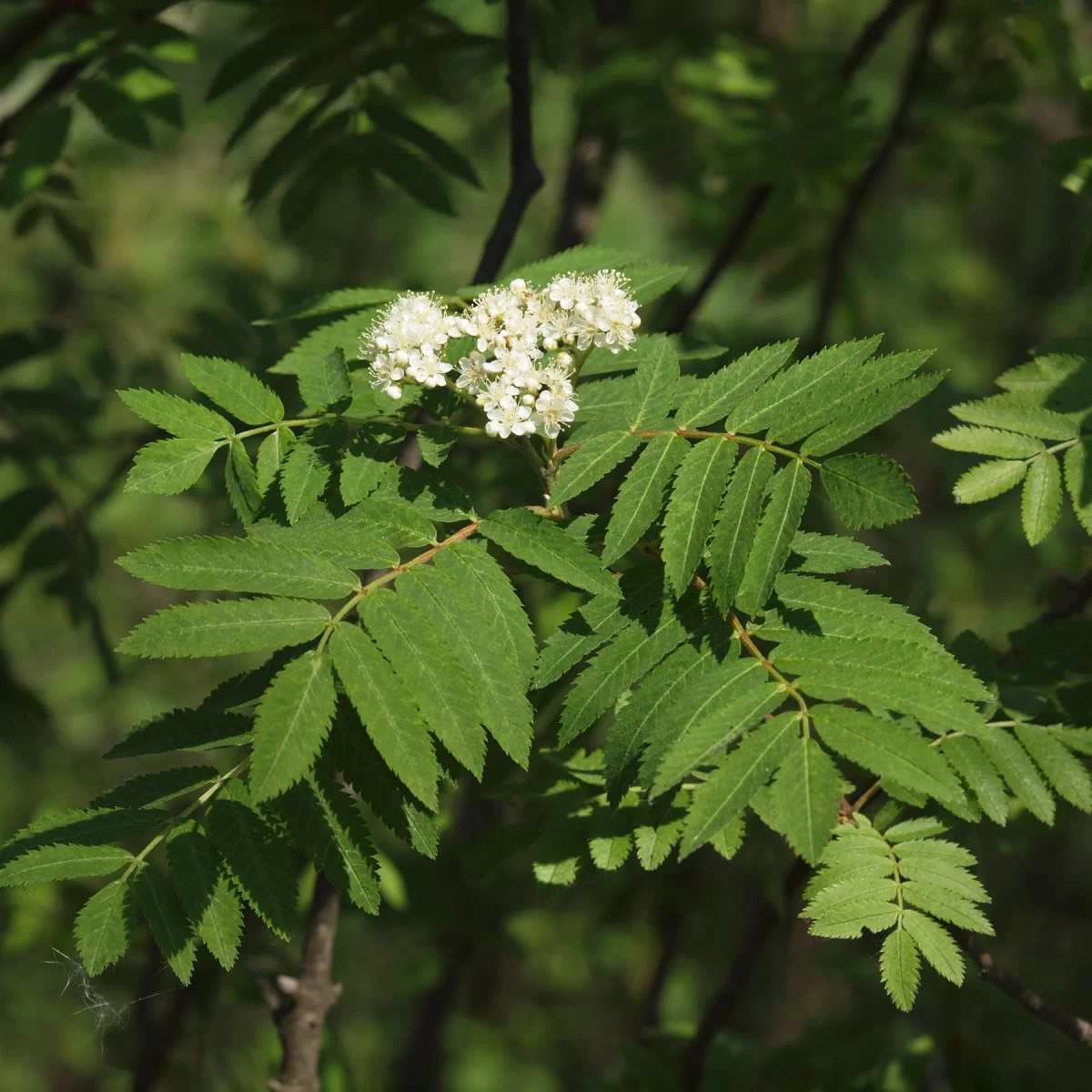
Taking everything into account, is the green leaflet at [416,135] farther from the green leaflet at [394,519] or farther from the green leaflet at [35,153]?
the green leaflet at [394,519]

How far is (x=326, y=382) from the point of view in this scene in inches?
65.0

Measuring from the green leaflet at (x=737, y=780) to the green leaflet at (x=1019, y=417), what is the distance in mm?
726

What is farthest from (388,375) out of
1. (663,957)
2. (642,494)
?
(663,957)

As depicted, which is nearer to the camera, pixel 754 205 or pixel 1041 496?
pixel 1041 496

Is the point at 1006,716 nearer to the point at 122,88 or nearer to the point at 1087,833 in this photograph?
the point at 122,88

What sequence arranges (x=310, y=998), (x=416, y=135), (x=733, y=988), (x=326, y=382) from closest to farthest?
(x=326, y=382)
(x=310, y=998)
(x=733, y=988)
(x=416, y=135)

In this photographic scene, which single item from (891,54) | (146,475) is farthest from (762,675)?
(891,54)

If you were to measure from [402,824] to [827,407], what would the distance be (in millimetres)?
781

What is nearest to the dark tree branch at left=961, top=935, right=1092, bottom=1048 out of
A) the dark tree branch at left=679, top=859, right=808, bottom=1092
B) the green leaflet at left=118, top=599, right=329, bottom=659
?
the dark tree branch at left=679, top=859, right=808, bottom=1092

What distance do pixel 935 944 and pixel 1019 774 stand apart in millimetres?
358

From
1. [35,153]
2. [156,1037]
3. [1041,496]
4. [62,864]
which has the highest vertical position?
[35,153]

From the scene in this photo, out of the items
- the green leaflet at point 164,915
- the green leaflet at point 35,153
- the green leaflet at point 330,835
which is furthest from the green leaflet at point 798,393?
the green leaflet at point 35,153

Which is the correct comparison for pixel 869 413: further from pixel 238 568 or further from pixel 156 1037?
pixel 156 1037

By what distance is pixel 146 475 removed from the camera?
149 centimetres
